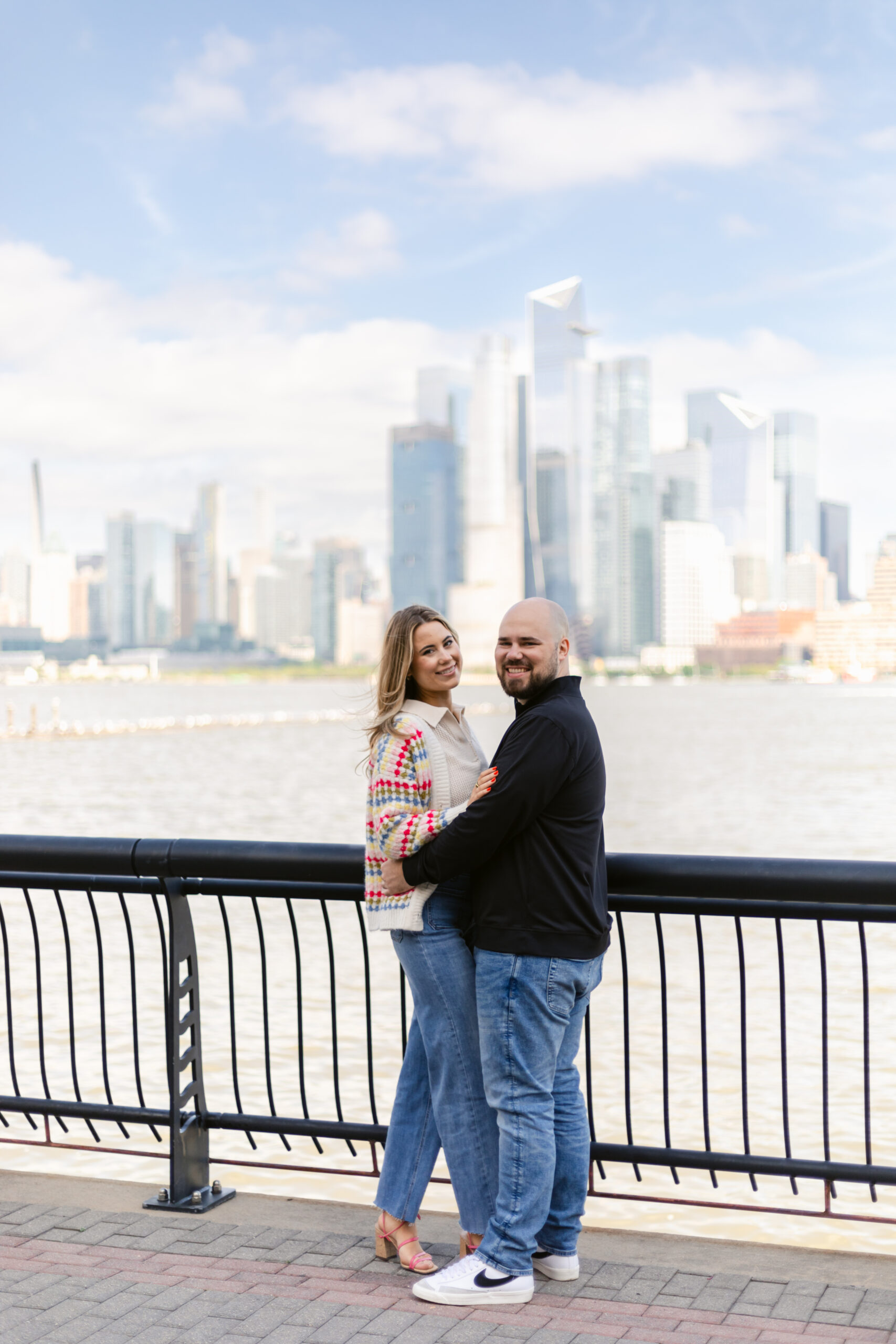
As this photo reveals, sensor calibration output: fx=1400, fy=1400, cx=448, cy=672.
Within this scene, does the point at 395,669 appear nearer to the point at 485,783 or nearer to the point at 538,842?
the point at 485,783

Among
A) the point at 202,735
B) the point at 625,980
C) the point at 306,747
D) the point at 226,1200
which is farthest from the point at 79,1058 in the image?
the point at 202,735

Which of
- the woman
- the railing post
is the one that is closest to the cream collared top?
the woman

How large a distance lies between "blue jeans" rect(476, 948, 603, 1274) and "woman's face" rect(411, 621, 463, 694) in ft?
2.52

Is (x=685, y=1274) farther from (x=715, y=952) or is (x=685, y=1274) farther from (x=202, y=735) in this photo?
(x=202, y=735)

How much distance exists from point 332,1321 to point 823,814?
140 feet

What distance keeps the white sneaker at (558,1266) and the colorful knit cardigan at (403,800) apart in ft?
3.55

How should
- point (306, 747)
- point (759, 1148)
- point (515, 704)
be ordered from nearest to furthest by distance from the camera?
point (515, 704) → point (759, 1148) → point (306, 747)

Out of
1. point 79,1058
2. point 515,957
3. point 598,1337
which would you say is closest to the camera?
point 598,1337

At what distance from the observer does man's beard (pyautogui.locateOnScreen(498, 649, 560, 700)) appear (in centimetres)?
390

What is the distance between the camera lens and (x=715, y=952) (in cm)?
1764

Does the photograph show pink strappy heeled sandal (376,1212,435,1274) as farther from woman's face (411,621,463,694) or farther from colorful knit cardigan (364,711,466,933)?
woman's face (411,621,463,694)

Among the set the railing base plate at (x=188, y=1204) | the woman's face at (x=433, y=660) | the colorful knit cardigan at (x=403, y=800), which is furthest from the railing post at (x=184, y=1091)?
the woman's face at (x=433, y=660)

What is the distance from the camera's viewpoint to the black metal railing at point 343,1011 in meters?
4.32

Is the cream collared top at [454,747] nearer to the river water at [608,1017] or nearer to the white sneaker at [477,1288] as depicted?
the river water at [608,1017]
